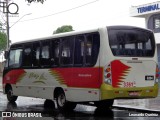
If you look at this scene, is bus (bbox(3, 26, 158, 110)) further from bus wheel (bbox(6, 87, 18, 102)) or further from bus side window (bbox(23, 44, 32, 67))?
bus wheel (bbox(6, 87, 18, 102))

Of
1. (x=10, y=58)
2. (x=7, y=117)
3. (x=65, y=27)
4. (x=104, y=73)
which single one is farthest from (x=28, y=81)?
(x=65, y=27)

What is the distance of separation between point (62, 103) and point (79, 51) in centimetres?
229

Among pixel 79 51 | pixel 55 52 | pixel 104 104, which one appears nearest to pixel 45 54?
pixel 55 52

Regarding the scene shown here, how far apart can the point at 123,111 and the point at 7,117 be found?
4207 millimetres

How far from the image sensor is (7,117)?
13781 mm

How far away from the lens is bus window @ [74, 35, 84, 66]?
14.5 m

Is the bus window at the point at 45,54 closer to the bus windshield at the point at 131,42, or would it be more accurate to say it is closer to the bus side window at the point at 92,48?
the bus side window at the point at 92,48

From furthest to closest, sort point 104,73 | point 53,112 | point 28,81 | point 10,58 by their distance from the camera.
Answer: point 10,58
point 28,81
point 53,112
point 104,73

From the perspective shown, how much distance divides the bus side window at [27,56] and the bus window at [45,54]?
1.11 metres

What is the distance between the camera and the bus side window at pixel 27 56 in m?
18.0

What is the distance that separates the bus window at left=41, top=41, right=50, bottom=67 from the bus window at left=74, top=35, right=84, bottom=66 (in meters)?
2.05

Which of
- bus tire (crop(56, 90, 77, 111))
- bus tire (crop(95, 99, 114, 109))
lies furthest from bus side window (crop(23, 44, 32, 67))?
bus tire (crop(95, 99, 114, 109))

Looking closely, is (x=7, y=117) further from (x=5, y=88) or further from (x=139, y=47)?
(x=5, y=88)

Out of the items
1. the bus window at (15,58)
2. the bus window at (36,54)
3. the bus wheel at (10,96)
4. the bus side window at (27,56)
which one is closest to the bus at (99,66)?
the bus window at (36,54)
